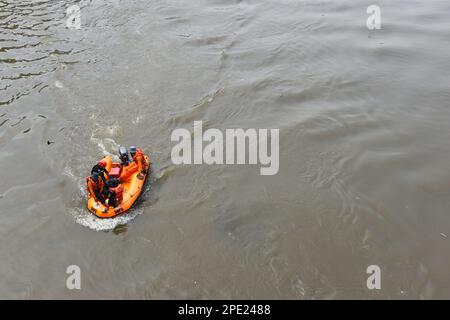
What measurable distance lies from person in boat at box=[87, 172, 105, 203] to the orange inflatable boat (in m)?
0.13

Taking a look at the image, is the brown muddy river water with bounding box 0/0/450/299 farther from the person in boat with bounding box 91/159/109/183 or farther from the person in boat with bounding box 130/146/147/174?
the person in boat with bounding box 91/159/109/183

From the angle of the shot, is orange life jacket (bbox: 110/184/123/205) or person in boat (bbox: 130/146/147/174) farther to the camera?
person in boat (bbox: 130/146/147/174)

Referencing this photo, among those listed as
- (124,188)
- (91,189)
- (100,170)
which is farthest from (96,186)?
(124,188)

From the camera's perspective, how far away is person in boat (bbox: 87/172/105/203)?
11.3 metres

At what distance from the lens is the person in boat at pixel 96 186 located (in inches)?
445

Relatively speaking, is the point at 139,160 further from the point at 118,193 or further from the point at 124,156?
the point at 118,193

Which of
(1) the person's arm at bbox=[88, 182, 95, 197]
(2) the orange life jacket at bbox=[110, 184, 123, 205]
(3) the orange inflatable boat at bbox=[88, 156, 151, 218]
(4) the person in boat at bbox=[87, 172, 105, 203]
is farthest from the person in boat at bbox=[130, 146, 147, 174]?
(1) the person's arm at bbox=[88, 182, 95, 197]

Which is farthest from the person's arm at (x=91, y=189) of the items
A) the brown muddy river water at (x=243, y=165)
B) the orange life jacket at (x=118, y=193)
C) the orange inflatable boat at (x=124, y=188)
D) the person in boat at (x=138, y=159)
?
the person in boat at (x=138, y=159)

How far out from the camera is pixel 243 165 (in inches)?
520

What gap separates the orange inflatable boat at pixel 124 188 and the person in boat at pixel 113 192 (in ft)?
0.36

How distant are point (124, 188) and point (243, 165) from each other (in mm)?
3685

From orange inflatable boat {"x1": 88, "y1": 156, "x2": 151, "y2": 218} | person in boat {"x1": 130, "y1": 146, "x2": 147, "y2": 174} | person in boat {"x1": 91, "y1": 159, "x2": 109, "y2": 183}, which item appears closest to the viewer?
orange inflatable boat {"x1": 88, "y1": 156, "x2": 151, "y2": 218}
